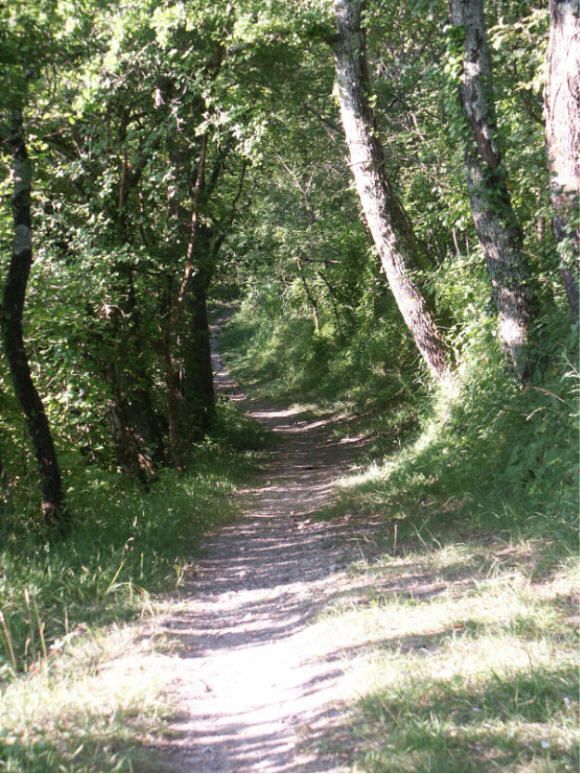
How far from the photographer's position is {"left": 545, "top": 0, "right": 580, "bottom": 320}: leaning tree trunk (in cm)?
618

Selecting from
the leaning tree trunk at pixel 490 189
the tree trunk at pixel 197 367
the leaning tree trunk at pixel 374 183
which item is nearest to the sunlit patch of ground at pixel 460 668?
the leaning tree trunk at pixel 490 189

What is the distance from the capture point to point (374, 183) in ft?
33.7

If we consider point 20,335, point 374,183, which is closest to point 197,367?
point 374,183

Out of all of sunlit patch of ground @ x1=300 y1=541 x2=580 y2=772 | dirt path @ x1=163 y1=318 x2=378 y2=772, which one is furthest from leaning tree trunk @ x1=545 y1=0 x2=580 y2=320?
dirt path @ x1=163 y1=318 x2=378 y2=772

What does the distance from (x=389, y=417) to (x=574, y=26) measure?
363 inches

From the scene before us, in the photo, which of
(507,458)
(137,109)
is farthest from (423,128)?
(507,458)

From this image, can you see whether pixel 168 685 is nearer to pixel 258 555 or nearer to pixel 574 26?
pixel 258 555

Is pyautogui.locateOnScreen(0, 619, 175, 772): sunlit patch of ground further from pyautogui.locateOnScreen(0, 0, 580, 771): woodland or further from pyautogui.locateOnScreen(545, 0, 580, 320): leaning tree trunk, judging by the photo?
pyautogui.locateOnScreen(545, 0, 580, 320): leaning tree trunk

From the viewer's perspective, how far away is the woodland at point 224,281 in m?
5.78

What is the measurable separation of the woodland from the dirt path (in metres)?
0.36

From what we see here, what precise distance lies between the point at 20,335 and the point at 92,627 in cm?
361

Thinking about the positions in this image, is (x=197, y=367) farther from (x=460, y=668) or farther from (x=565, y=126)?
(x=460, y=668)

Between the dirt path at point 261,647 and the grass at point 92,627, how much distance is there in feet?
0.80

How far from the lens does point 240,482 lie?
37.9 ft
